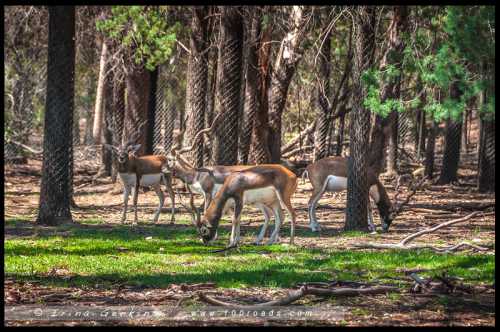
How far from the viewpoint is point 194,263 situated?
12656 mm

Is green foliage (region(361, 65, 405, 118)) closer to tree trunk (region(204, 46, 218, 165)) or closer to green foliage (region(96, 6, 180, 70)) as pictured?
green foliage (region(96, 6, 180, 70))

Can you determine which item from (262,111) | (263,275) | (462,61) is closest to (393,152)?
(262,111)

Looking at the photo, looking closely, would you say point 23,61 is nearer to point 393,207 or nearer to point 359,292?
point 393,207

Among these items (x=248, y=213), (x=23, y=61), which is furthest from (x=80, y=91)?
(x=248, y=213)

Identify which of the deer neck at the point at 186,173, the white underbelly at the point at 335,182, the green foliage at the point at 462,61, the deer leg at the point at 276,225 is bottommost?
the deer leg at the point at 276,225

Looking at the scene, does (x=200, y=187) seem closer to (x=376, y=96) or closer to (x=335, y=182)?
(x=335, y=182)

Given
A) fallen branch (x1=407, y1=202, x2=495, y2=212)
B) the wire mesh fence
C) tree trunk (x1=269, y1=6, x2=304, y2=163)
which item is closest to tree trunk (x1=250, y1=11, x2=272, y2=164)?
tree trunk (x1=269, y1=6, x2=304, y2=163)

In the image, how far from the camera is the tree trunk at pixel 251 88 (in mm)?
23594

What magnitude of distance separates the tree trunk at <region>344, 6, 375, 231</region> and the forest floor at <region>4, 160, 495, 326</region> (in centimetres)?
51

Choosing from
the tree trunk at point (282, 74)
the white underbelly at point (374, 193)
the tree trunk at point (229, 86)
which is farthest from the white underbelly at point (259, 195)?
the tree trunk at point (282, 74)

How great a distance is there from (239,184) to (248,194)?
0.23 meters

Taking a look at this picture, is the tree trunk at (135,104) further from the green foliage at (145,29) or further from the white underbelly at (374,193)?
the white underbelly at (374,193)

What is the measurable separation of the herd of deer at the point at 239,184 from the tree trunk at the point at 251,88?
4040 mm

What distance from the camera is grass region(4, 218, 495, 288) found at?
11117 mm
